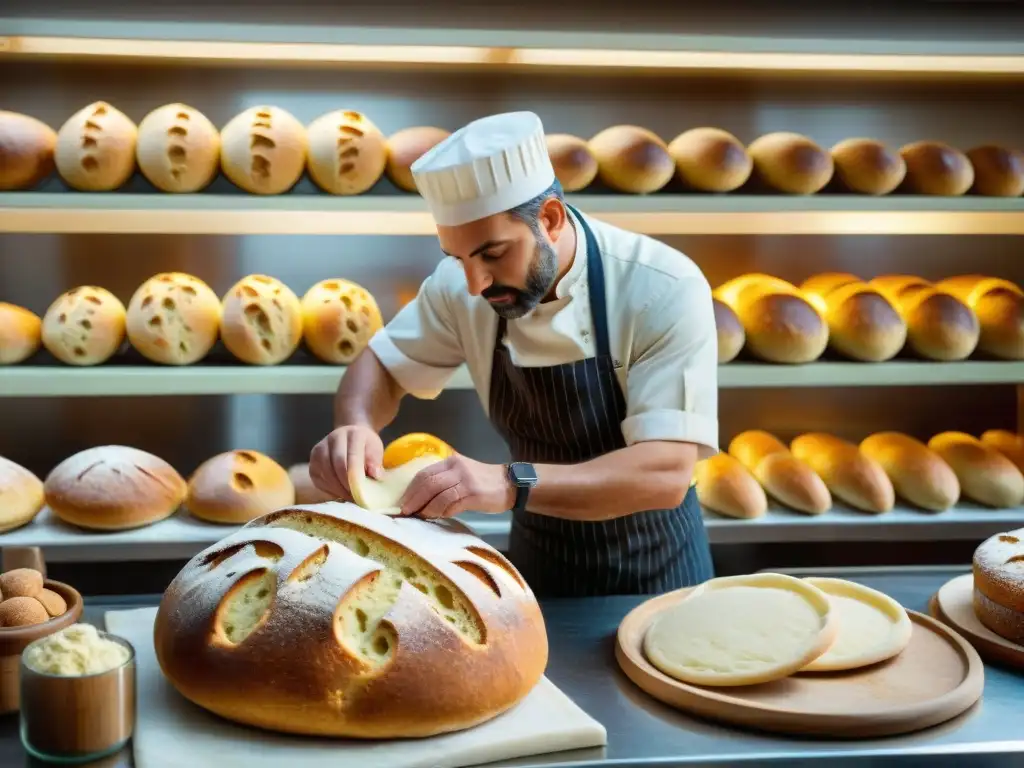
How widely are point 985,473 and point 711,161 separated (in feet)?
3.52

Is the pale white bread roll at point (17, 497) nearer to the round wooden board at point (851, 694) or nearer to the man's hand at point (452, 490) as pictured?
the man's hand at point (452, 490)

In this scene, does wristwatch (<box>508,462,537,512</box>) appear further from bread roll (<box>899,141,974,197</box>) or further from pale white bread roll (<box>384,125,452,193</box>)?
bread roll (<box>899,141,974,197</box>)

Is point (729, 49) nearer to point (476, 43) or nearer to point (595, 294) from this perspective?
point (476, 43)

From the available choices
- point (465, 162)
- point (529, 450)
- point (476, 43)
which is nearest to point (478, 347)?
point (529, 450)

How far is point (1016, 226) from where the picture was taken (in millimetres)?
2832

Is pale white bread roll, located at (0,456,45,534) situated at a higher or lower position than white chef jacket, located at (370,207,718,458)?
lower

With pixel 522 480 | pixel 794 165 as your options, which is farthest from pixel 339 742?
pixel 794 165

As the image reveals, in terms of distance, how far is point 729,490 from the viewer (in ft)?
8.13

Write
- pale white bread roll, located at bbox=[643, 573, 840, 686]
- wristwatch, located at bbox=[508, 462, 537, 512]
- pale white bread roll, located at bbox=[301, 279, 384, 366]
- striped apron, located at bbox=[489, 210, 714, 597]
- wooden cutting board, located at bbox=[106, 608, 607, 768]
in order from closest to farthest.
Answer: wooden cutting board, located at bbox=[106, 608, 607, 768], pale white bread roll, located at bbox=[643, 573, 840, 686], wristwatch, located at bbox=[508, 462, 537, 512], striped apron, located at bbox=[489, 210, 714, 597], pale white bread roll, located at bbox=[301, 279, 384, 366]

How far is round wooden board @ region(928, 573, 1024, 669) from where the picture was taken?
4.10 ft

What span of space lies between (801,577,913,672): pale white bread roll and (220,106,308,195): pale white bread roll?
152 cm

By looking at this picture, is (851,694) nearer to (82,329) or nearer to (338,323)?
(338,323)

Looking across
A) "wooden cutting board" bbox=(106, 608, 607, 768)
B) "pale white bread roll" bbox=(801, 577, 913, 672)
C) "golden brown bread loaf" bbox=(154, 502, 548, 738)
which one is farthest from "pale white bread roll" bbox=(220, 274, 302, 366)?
"pale white bread roll" bbox=(801, 577, 913, 672)

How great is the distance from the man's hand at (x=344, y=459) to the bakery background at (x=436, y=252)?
870 mm
